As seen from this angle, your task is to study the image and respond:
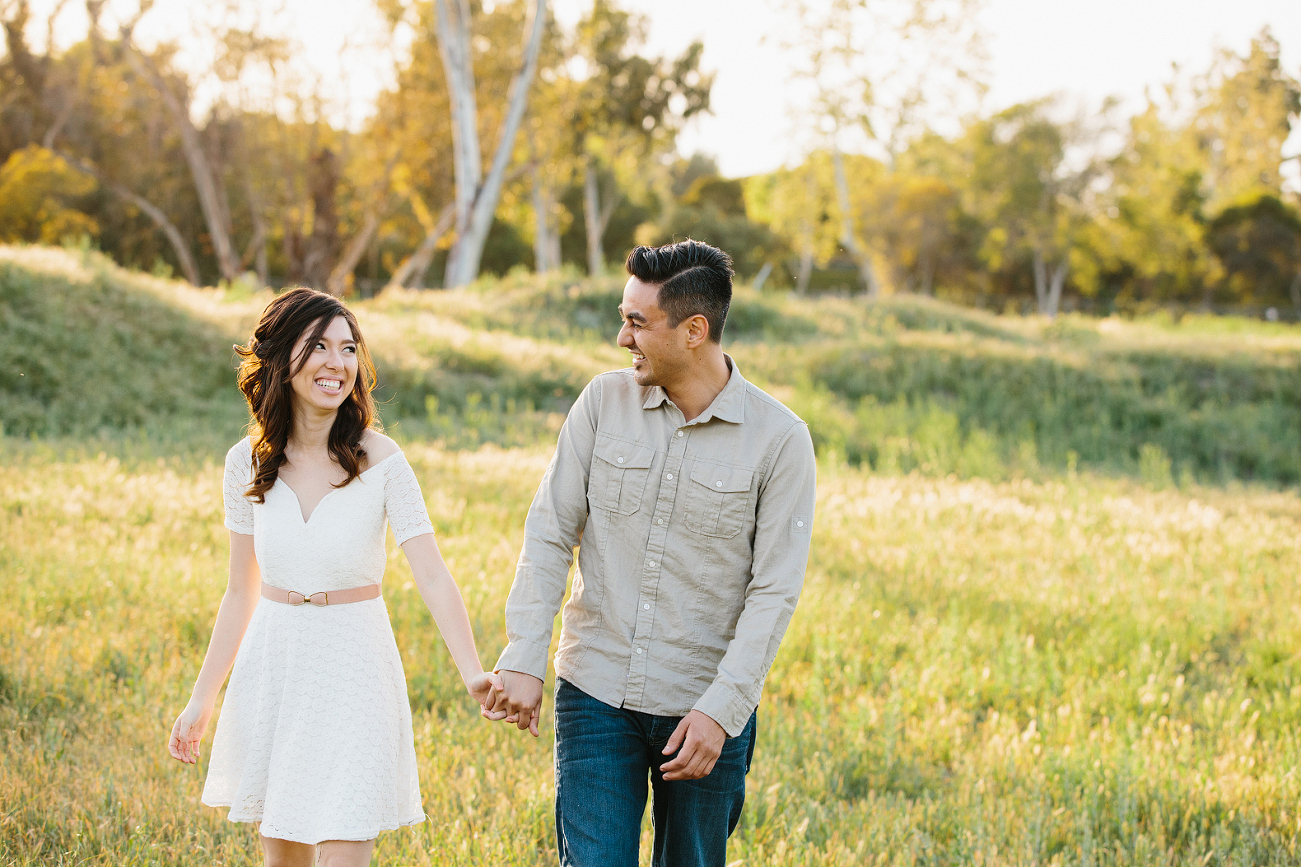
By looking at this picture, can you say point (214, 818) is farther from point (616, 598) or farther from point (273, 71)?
point (273, 71)

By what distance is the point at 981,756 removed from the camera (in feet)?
17.5

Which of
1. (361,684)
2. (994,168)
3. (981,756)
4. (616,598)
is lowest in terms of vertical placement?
(981,756)

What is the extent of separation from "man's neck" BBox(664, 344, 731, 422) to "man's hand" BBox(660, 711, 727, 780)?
91 centimetres

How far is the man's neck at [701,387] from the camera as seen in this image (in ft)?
10.3

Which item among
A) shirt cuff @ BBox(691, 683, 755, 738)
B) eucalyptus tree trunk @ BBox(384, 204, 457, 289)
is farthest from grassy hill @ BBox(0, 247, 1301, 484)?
shirt cuff @ BBox(691, 683, 755, 738)

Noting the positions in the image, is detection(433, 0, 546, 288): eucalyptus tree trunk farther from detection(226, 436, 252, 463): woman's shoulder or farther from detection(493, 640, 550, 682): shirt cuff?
detection(493, 640, 550, 682): shirt cuff

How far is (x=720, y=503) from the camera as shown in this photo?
3.07 meters

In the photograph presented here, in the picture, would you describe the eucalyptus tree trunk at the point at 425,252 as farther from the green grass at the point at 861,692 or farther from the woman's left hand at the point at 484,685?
the woman's left hand at the point at 484,685

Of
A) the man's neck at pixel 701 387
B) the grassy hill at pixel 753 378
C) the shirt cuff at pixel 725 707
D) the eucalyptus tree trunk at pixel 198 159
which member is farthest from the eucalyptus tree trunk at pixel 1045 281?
the shirt cuff at pixel 725 707

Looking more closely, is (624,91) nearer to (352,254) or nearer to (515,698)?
(352,254)

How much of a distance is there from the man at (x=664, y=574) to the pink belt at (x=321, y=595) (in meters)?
0.45

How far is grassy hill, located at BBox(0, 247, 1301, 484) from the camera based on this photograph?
1420cm

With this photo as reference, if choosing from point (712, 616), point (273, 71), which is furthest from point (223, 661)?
point (273, 71)

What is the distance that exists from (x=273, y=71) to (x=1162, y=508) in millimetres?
26083
